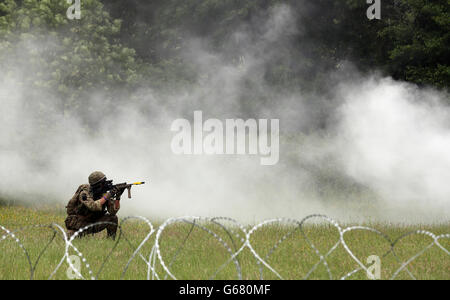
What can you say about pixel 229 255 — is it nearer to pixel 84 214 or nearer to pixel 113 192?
pixel 113 192

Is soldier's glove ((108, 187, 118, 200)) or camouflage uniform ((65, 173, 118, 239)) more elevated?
soldier's glove ((108, 187, 118, 200))

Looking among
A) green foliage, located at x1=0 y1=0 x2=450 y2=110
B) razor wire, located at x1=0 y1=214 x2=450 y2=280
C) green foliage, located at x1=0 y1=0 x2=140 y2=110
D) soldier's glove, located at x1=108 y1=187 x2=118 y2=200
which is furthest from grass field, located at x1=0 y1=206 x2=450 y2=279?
green foliage, located at x1=0 y1=0 x2=450 y2=110

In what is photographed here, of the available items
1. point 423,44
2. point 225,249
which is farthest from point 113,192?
point 423,44

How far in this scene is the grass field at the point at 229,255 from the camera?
6938 mm

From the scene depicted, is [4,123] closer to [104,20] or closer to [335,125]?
[104,20]

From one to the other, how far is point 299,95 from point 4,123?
33.9 feet

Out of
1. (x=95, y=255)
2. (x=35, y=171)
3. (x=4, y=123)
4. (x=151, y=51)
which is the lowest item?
(x=95, y=255)

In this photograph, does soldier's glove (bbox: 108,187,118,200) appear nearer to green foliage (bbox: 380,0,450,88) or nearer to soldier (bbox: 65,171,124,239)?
soldier (bbox: 65,171,124,239)

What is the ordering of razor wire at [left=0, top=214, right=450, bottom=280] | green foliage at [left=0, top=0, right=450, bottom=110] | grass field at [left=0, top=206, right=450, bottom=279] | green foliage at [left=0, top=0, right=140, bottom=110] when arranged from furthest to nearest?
1. green foliage at [left=0, top=0, right=450, bottom=110]
2. green foliage at [left=0, top=0, right=140, bottom=110]
3. grass field at [left=0, top=206, right=450, bottom=279]
4. razor wire at [left=0, top=214, right=450, bottom=280]

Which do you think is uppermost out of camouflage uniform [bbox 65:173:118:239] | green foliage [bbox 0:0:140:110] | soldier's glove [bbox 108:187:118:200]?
green foliage [bbox 0:0:140:110]

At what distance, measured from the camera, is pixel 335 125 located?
59.1 feet

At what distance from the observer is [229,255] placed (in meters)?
7.94

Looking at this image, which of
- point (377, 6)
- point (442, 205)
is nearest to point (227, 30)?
point (377, 6)

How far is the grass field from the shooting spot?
6938 millimetres
